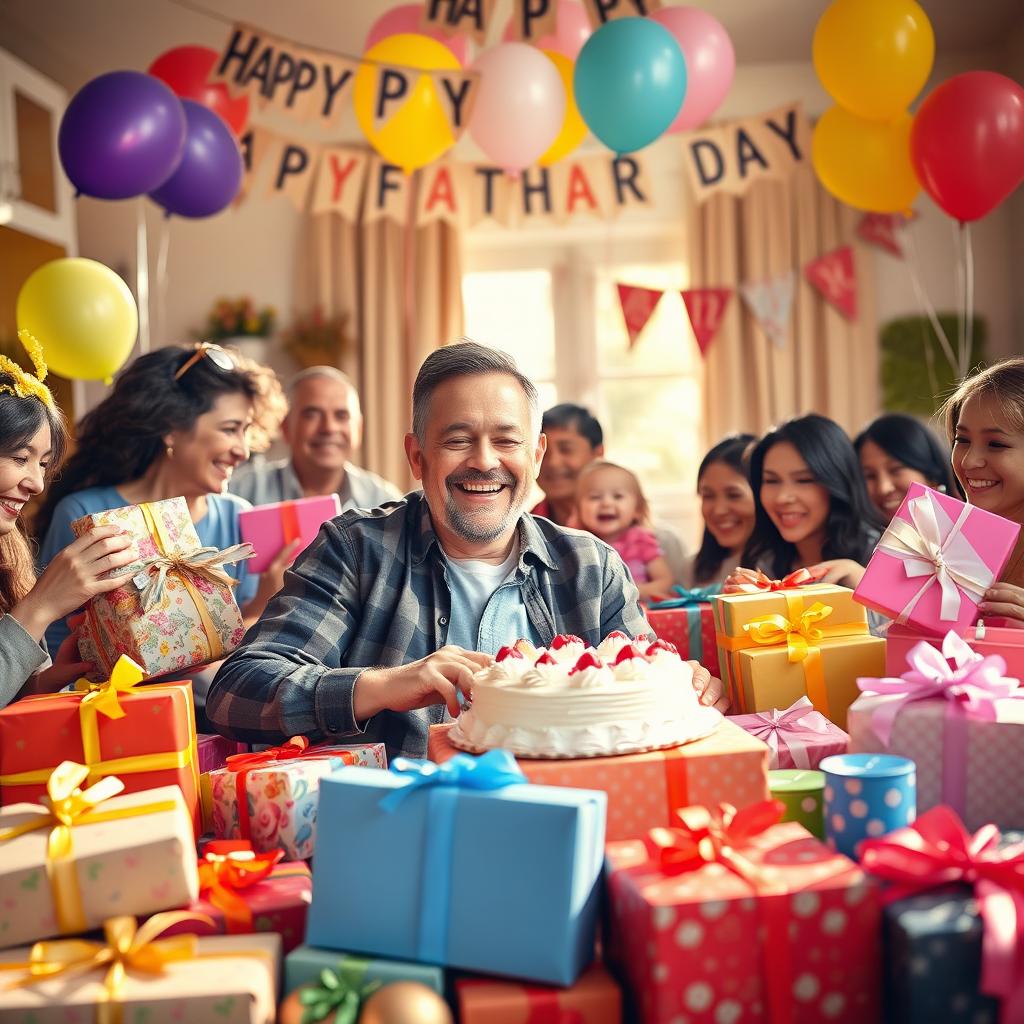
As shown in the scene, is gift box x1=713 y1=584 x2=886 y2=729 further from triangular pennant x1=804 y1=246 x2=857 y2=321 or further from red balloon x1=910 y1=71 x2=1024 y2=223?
triangular pennant x1=804 y1=246 x2=857 y2=321

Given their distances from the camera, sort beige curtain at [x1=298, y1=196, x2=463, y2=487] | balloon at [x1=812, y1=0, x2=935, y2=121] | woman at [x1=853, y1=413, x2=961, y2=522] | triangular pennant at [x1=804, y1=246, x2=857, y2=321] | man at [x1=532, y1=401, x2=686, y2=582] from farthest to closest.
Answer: beige curtain at [x1=298, y1=196, x2=463, y2=487] < triangular pennant at [x1=804, y1=246, x2=857, y2=321] < man at [x1=532, y1=401, x2=686, y2=582] < balloon at [x1=812, y1=0, x2=935, y2=121] < woman at [x1=853, y1=413, x2=961, y2=522]

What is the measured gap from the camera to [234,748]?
1.88 m

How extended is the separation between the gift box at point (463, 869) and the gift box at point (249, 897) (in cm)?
10

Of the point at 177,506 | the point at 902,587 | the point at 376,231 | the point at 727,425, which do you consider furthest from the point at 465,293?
the point at 902,587

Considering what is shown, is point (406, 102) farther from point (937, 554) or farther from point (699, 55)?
point (937, 554)

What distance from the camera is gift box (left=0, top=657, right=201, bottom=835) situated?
4.60ft

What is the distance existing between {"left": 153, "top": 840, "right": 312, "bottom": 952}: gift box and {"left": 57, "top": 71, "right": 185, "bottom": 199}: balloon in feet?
10.2

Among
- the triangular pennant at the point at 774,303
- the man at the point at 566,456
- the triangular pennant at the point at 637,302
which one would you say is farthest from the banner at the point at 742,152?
the triangular pennant at the point at 774,303

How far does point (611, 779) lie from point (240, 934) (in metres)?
0.43

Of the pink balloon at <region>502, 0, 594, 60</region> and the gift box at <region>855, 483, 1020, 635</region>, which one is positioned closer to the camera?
the gift box at <region>855, 483, 1020, 635</region>

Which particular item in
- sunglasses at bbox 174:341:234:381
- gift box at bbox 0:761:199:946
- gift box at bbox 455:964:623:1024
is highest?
sunglasses at bbox 174:341:234:381

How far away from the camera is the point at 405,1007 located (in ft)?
3.26

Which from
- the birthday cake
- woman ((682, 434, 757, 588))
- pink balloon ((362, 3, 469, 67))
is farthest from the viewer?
pink balloon ((362, 3, 469, 67))

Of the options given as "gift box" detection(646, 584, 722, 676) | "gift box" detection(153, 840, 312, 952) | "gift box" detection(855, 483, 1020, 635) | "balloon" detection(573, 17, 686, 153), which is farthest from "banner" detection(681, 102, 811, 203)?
"gift box" detection(153, 840, 312, 952)
